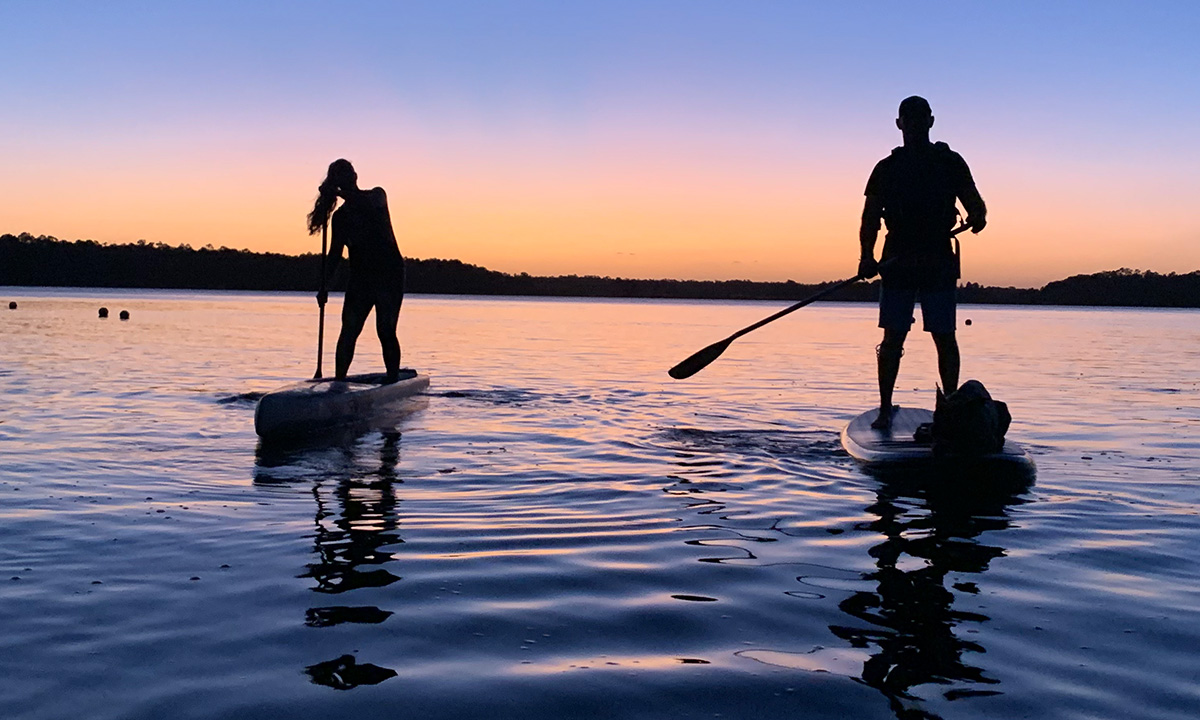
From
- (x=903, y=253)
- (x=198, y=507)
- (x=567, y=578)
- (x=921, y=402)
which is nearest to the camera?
(x=567, y=578)

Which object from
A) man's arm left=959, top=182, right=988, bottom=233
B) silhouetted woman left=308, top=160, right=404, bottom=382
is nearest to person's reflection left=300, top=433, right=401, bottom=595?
silhouetted woman left=308, top=160, right=404, bottom=382

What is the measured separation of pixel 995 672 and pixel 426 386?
10.9 metres

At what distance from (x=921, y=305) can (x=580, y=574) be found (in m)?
4.56

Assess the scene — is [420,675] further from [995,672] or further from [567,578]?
[995,672]

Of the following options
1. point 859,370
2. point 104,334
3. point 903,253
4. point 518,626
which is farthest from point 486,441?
point 104,334

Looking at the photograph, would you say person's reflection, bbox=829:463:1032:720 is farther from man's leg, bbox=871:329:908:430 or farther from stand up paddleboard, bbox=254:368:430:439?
stand up paddleboard, bbox=254:368:430:439

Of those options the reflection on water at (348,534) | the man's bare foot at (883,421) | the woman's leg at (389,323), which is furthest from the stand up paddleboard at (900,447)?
the woman's leg at (389,323)

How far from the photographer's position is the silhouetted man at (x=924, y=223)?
7668mm

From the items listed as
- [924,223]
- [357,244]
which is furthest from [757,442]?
[357,244]

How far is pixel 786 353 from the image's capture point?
81.9 ft

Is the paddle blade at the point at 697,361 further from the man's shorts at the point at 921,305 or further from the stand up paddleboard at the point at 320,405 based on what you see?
the stand up paddleboard at the point at 320,405

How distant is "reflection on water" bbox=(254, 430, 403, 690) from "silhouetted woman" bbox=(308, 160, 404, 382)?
2.35 meters

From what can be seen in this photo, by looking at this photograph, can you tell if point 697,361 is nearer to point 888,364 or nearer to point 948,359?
point 888,364

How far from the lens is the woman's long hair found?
1048 cm
